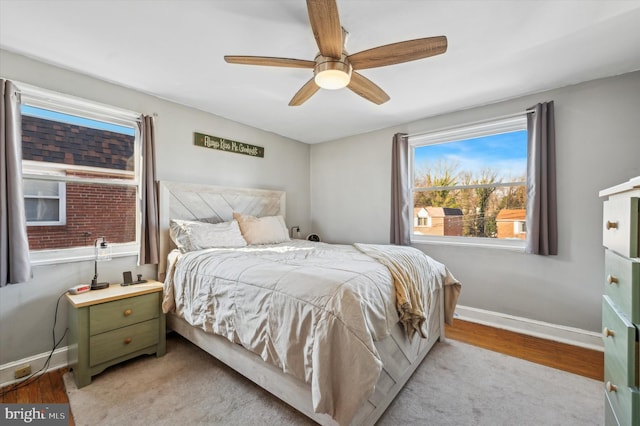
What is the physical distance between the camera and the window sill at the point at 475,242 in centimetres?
288

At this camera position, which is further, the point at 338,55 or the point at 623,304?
the point at 338,55

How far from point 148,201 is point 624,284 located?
3284 mm

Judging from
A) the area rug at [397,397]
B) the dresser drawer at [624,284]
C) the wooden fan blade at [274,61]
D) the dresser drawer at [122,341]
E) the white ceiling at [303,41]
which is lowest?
the area rug at [397,397]

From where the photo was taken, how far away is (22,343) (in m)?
2.00

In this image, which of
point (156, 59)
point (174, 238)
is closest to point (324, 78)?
point (156, 59)

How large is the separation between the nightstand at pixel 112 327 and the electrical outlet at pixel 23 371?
244 mm

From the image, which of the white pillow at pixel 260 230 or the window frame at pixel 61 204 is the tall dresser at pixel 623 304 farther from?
the window frame at pixel 61 204

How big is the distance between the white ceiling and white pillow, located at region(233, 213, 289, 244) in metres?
1.41

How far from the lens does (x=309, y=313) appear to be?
1313mm

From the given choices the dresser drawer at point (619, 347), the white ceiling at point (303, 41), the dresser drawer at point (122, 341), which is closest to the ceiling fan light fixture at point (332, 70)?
the white ceiling at point (303, 41)

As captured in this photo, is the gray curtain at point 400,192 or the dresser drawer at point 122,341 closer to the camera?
the dresser drawer at point 122,341

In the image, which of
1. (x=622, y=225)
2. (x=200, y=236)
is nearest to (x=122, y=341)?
(x=200, y=236)

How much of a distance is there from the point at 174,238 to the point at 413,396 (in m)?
2.52

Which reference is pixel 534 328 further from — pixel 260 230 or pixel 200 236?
pixel 200 236
